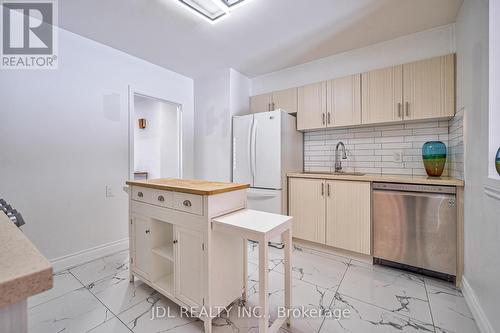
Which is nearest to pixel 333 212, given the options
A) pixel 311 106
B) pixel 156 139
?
pixel 311 106

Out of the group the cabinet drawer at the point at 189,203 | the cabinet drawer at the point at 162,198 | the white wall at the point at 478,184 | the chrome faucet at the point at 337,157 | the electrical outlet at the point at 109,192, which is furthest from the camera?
the chrome faucet at the point at 337,157

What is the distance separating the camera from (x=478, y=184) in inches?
61.8

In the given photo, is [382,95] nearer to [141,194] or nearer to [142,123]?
[141,194]

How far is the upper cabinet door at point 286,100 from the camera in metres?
3.09

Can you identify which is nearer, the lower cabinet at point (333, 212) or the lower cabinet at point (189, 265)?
the lower cabinet at point (189, 265)

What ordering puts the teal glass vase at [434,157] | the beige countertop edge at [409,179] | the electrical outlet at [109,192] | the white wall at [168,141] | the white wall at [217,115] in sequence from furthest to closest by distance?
the white wall at [168,141]
the white wall at [217,115]
the electrical outlet at [109,192]
the teal glass vase at [434,157]
the beige countertop edge at [409,179]

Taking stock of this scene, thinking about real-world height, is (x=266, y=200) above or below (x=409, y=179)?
below

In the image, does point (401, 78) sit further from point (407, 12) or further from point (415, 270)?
point (415, 270)

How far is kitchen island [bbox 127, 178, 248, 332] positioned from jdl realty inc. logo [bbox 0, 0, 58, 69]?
1628 mm

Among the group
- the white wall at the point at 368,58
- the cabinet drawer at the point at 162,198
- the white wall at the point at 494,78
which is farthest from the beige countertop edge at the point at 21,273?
the white wall at the point at 368,58

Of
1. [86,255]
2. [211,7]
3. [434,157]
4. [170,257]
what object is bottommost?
[86,255]

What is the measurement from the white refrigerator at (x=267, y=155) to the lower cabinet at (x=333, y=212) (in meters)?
0.22

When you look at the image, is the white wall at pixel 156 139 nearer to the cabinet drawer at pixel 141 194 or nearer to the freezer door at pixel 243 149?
the freezer door at pixel 243 149

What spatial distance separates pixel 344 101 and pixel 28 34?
3.42 metres
